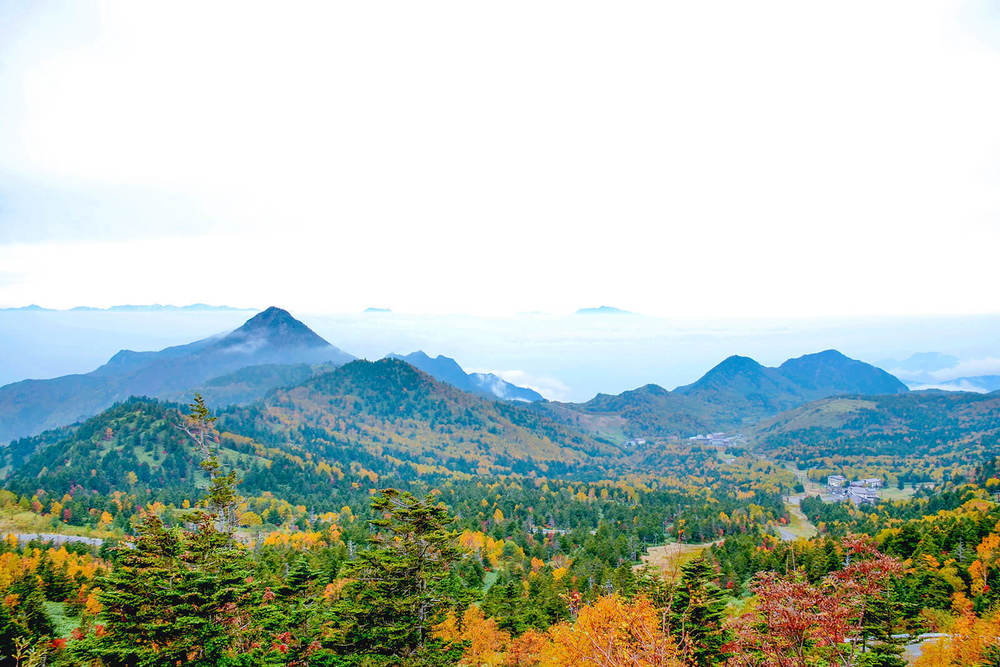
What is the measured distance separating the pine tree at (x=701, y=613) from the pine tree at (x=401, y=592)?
2068cm

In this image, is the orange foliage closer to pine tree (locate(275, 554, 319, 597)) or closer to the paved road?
pine tree (locate(275, 554, 319, 597))

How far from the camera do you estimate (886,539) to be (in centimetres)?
9894

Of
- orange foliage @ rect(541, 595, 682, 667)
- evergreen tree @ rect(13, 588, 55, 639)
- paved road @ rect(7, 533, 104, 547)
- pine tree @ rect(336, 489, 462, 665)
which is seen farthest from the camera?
paved road @ rect(7, 533, 104, 547)

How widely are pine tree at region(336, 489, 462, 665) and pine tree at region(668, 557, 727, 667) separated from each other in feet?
67.9

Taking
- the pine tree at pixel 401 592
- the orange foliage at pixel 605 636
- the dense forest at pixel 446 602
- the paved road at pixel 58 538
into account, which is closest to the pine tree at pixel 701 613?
the dense forest at pixel 446 602

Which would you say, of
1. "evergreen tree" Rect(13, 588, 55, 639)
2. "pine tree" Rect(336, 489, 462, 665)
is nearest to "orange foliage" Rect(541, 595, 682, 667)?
"pine tree" Rect(336, 489, 462, 665)

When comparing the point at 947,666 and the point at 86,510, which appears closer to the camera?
Answer: the point at 947,666

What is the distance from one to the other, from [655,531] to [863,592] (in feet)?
481

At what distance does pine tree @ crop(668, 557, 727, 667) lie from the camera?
43125 millimetres

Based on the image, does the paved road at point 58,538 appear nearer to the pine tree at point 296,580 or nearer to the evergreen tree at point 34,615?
the evergreen tree at point 34,615

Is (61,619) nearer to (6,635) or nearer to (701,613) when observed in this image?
(6,635)

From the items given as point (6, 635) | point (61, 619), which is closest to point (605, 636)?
point (6, 635)

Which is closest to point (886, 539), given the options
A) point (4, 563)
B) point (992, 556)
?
point (992, 556)

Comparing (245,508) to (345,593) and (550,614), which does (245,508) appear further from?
(345,593)
